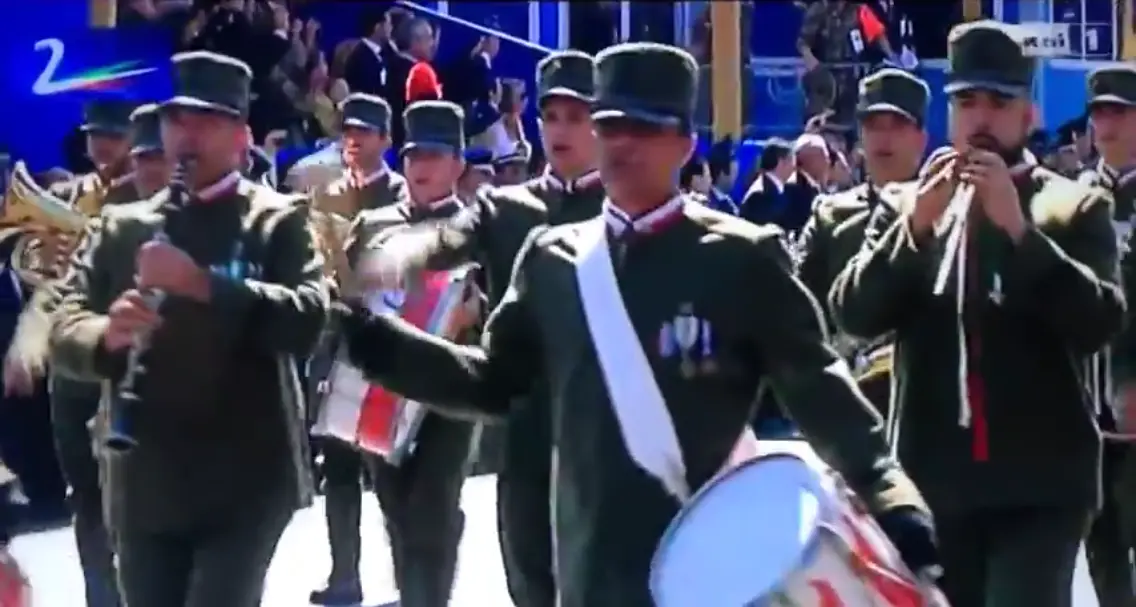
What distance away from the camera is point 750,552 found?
3.69 m

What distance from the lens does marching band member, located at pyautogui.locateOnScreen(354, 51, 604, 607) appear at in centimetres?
589

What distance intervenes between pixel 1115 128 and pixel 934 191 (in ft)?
7.66

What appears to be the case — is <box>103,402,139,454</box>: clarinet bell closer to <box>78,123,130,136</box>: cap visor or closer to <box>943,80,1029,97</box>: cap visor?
<box>943,80,1029,97</box>: cap visor

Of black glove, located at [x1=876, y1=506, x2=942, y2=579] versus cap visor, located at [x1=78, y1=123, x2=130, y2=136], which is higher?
cap visor, located at [x1=78, y1=123, x2=130, y2=136]

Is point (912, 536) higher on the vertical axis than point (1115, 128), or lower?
lower

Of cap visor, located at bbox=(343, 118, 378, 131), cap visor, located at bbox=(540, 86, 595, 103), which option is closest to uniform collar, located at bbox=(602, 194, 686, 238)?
cap visor, located at bbox=(540, 86, 595, 103)

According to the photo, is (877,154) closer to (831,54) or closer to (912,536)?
(912,536)

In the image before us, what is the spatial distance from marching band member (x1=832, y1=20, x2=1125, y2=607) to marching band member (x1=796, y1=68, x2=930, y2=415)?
1.81 m

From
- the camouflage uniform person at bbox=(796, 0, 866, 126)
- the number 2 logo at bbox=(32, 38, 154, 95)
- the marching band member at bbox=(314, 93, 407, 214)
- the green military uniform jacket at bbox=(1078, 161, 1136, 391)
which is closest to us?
the green military uniform jacket at bbox=(1078, 161, 1136, 391)

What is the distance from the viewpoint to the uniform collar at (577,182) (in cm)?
625

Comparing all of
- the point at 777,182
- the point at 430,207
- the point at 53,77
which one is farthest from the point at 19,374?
the point at 777,182

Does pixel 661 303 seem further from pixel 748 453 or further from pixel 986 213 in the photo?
pixel 986 213

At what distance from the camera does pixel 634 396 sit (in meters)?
4.02

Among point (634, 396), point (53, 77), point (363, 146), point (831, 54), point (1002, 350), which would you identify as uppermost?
point (53, 77)
